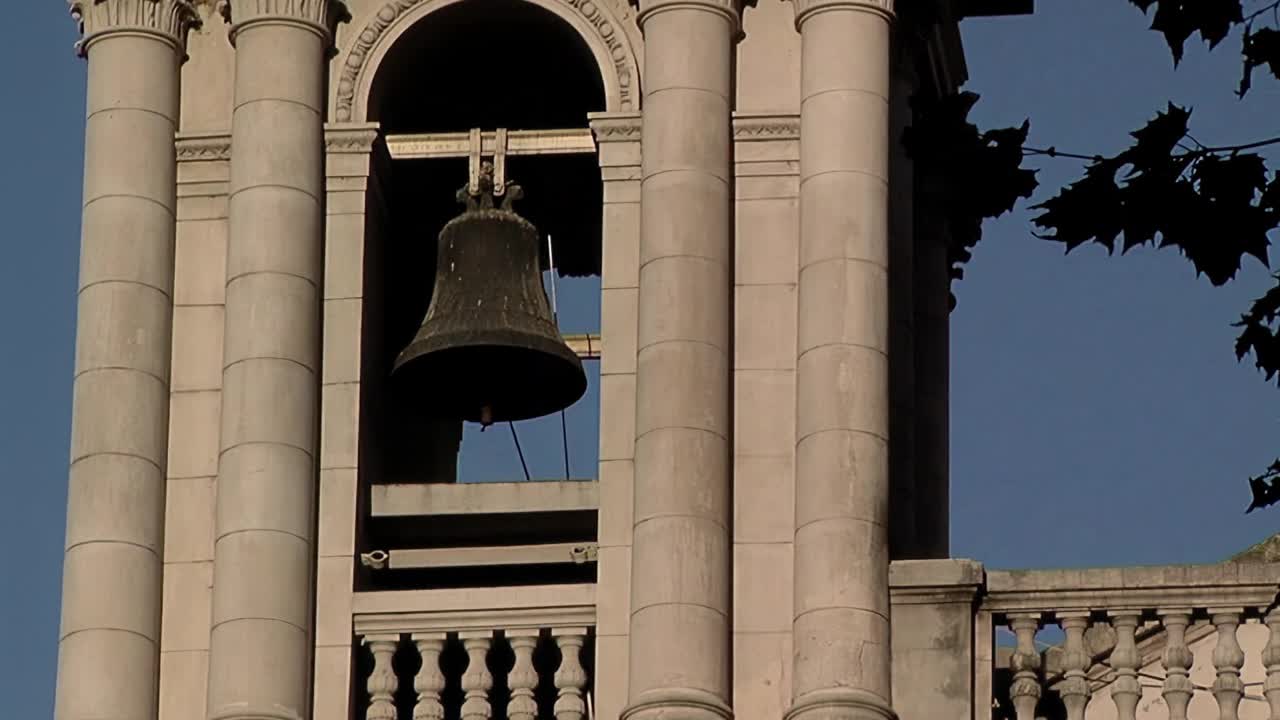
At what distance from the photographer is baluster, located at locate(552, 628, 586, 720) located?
111 feet

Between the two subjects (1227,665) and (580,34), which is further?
(580,34)

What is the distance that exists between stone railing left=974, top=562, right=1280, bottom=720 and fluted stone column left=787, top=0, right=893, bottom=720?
0.77 m

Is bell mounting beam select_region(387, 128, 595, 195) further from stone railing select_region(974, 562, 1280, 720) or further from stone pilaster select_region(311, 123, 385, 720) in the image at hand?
stone railing select_region(974, 562, 1280, 720)

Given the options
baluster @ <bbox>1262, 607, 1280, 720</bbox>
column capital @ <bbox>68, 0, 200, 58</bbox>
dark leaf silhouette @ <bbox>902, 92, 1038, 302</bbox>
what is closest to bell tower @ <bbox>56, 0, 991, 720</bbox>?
column capital @ <bbox>68, 0, 200, 58</bbox>

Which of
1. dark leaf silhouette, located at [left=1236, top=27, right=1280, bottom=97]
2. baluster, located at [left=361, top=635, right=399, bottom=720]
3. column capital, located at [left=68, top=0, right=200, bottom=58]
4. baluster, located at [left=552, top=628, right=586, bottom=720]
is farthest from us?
column capital, located at [left=68, top=0, right=200, bottom=58]

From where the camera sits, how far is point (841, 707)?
33062 mm

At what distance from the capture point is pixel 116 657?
3406 cm

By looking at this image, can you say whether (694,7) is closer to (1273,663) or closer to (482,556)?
(482,556)

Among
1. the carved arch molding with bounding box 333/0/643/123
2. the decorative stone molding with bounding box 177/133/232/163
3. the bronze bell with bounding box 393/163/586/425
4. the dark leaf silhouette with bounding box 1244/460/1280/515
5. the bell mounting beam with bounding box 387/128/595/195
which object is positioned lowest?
the dark leaf silhouette with bounding box 1244/460/1280/515

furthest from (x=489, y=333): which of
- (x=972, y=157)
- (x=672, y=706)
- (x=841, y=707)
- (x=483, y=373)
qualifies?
(x=972, y=157)

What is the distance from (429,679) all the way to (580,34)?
4523 mm

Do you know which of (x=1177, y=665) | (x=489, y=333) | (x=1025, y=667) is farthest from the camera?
(x=489, y=333)

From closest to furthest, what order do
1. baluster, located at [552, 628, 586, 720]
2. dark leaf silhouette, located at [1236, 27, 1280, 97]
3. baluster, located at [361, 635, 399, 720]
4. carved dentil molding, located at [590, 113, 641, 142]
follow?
dark leaf silhouette, located at [1236, 27, 1280, 97] < baluster, located at [552, 628, 586, 720] < baluster, located at [361, 635, 399, 720] < carved dentil molding, located at [590, 113, 641, 142]

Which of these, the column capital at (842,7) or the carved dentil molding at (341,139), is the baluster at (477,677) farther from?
the column capital at (842,7)
